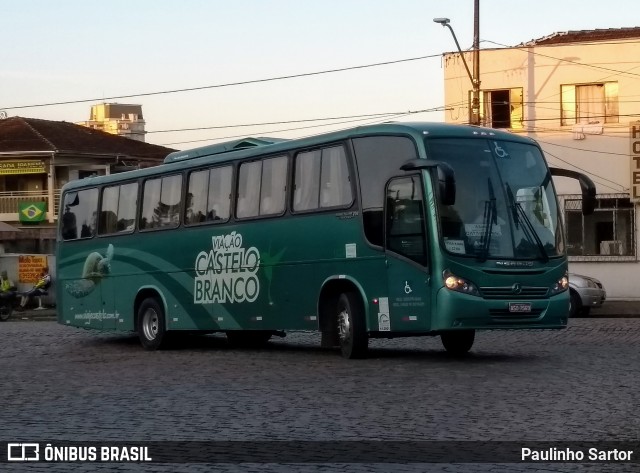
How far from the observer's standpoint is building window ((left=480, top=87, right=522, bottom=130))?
4691cm

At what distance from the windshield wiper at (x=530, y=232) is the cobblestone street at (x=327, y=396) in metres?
1.52

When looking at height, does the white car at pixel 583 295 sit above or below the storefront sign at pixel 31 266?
below

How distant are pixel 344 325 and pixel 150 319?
629 centimetres

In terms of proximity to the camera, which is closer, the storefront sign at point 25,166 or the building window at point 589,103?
the building window at point 589,103

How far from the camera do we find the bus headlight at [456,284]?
59.8 feet

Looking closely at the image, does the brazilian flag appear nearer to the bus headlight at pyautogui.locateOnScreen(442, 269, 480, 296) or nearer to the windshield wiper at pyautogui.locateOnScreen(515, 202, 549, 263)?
the windshield wiper at pyautogui.locateOnScreen(515, 202, 549, 263)

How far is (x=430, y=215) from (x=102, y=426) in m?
7.28

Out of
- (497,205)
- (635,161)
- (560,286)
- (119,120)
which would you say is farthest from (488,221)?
(119,120)

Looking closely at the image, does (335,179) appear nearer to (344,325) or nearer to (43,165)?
(344,325)

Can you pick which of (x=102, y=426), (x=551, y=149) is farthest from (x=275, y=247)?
(x=551, y=149)

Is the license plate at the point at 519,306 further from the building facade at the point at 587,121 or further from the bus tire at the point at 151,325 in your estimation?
the building facade at the point at 587,121

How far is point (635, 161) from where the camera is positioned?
146 ft

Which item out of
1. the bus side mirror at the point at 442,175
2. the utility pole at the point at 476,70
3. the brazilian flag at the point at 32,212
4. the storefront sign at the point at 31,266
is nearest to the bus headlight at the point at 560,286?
the bus side mirror at the point at 442,175

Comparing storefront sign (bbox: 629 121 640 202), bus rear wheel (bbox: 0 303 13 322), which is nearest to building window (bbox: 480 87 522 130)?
storefront sign (bbox: 629 121 640 202)
